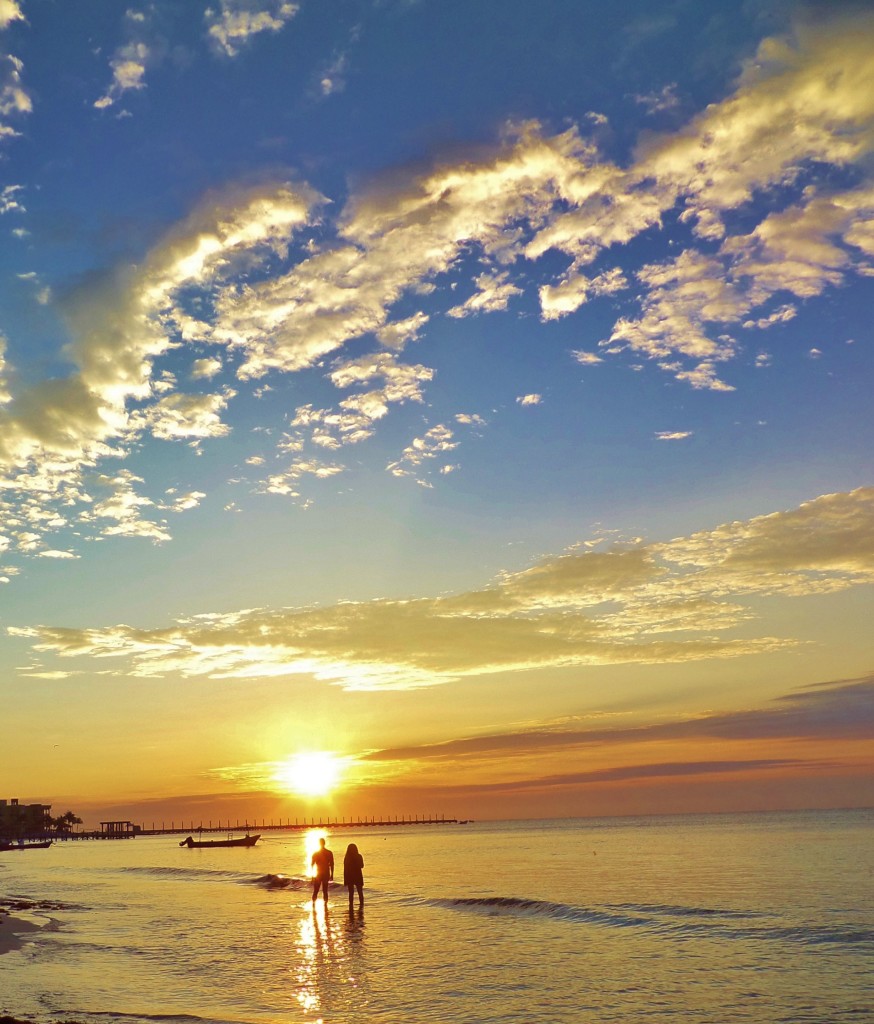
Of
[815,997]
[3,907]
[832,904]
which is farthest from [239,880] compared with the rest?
[815,997]

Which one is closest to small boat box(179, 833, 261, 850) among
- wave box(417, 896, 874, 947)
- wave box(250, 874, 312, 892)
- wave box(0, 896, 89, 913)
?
wave box(250, 874, 312, 892)

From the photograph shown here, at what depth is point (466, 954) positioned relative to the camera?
91.8 feet

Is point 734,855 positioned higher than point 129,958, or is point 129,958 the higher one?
point 129,958

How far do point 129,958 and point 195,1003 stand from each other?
865 centimetres

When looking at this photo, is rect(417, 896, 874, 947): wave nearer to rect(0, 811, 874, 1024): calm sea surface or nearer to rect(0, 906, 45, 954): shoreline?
rect(0, 811, 874, 1024): calm sea surface

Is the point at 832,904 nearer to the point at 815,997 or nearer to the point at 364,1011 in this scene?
the point at 815,997

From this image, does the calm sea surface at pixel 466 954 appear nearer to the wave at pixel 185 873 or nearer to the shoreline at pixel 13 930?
the shoreline at pixel 13 930

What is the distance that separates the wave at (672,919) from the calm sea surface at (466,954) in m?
0.14

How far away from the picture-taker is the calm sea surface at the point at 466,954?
20.0 meters

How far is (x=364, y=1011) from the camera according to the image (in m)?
19.4

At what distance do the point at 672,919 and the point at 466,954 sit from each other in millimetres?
12406

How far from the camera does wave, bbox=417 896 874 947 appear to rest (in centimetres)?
3133

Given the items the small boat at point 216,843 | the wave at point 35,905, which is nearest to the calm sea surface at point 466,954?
the wave at point 35,905

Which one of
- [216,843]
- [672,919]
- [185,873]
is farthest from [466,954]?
[216,843]
